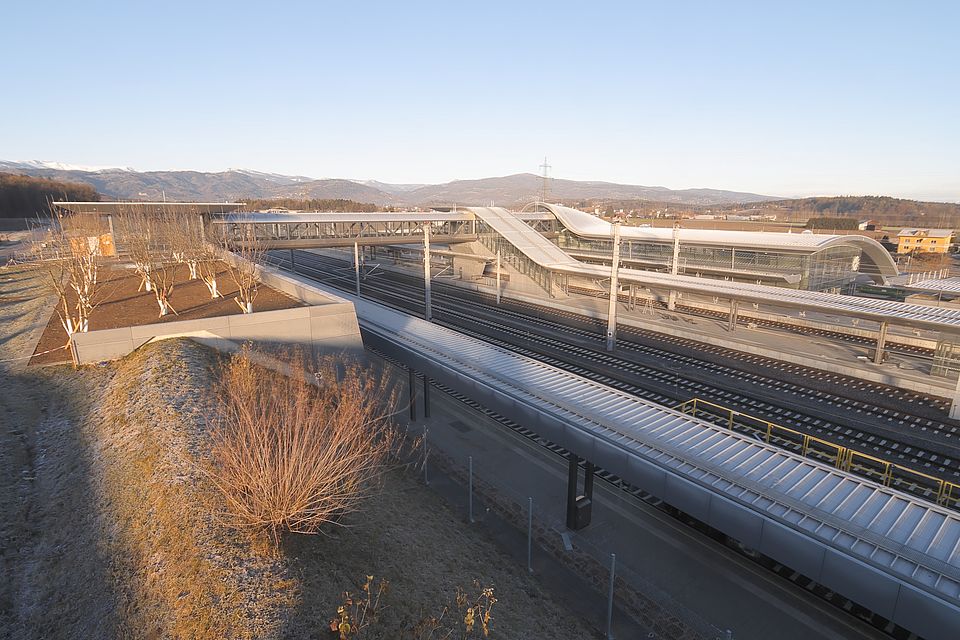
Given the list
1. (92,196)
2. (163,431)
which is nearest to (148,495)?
(163,431)

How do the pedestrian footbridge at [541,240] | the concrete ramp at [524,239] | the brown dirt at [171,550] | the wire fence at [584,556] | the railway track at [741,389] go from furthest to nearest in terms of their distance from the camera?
the concrete ramp at [524,239] → the pedestrian footbridge at [541,240] → the railway track at [741,389] → the wire fence at [584,556] → the brown dirt at [171,550]

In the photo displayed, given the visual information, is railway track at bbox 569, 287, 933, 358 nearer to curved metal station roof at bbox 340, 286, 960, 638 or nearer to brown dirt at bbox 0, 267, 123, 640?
curved metal station roof at bbox 340, 286, 960, 638

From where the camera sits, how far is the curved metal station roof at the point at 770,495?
6.78 metres

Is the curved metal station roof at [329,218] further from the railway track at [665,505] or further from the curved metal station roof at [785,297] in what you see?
the curved metal station roof at [785,297]

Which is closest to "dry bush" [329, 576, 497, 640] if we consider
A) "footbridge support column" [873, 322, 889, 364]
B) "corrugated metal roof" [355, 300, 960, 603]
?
"corrugated metal roof" [355, 300, 960, 603]

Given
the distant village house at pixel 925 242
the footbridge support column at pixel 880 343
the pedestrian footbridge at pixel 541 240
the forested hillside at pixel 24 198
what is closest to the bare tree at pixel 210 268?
the pedestrian footbridge at pixel 541 240

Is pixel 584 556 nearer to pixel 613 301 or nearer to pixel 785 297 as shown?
pixel 613 301

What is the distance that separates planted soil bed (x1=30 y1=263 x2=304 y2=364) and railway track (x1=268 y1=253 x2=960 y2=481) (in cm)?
1196

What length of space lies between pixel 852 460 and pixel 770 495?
903 centimetres

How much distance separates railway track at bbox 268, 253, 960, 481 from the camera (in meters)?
16.2

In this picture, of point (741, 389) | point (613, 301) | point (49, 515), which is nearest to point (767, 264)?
point (613, 301)

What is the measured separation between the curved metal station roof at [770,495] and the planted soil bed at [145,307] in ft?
45.3

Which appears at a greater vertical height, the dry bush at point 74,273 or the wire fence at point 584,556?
the dry bush at point 74,273

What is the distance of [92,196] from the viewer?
10156cm
